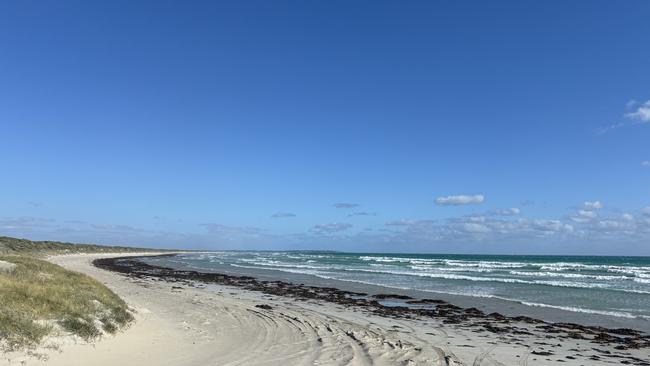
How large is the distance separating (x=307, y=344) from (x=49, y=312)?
529 cm

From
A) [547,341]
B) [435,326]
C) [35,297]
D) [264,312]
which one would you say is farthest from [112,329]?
[547,341]

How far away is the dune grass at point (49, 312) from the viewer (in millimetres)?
7707

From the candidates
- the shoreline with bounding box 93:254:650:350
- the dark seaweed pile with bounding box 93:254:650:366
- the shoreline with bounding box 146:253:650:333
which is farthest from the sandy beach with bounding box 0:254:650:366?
the shoreline with bounding box 146:253:650:333

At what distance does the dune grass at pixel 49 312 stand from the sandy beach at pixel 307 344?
303 millimetres

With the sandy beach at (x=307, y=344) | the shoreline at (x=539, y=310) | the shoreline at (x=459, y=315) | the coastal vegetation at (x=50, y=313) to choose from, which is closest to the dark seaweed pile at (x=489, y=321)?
the shoreline at (x=459, y=315)

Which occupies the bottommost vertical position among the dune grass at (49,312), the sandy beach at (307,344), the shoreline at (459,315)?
the shoreline at (459,315)

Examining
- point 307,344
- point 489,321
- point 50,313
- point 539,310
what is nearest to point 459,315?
point 489,321

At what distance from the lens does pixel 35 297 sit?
9.60 m

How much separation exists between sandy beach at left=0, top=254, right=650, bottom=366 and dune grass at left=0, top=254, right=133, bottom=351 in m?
0.30

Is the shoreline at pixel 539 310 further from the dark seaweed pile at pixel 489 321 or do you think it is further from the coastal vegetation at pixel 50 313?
the coastal vegetation at pixel 50 313

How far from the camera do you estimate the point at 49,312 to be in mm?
8953

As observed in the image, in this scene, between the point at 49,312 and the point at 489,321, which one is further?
the point at 489,321

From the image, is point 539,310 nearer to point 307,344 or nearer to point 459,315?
point 459,315

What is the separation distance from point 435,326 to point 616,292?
16.2 metres
